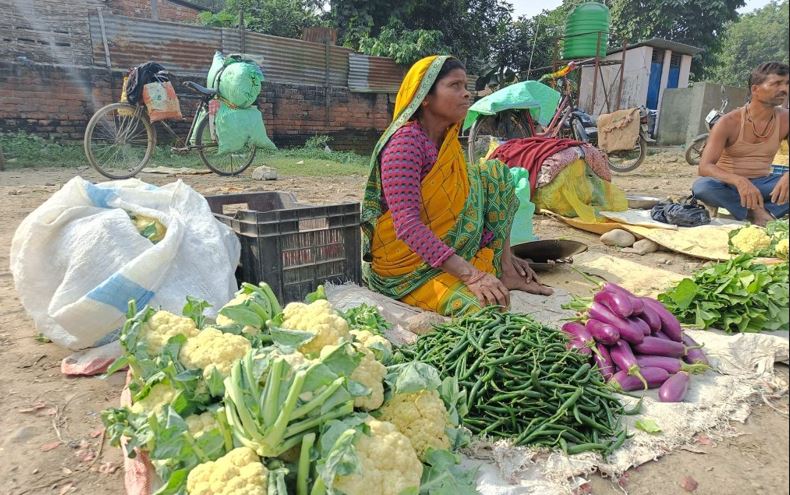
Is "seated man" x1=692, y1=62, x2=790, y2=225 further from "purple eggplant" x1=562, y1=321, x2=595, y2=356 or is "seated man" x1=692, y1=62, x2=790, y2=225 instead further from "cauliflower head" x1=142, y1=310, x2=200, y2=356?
"cauliflower head" x1=142, y1=310, x2=200, y2=356

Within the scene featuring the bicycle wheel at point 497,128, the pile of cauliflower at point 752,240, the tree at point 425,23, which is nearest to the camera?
the pile of cauliflower at point 752,240

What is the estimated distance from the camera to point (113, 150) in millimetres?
7062

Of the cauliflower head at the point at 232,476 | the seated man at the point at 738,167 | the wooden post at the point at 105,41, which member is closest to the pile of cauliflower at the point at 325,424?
the cauliflower head at the point at 232,476

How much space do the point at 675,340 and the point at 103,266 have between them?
2558 millimetres

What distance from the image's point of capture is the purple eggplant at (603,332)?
2236mm

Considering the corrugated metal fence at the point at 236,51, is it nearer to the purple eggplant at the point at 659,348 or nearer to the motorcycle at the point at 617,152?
the motorcycle at the point at 617,152

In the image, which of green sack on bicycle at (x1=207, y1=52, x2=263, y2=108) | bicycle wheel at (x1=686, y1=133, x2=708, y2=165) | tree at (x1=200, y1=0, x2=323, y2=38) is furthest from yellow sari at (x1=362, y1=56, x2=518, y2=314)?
tree at (x1=200, y1=0, x2=323, y2=38)

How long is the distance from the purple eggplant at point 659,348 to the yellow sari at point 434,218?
2.70ft

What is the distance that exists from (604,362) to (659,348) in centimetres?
28

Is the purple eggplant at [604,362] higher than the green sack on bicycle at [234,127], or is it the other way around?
the green sack on bicycle at [234,127]

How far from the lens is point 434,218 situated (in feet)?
9.65

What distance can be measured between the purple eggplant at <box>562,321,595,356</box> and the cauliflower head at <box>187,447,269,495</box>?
4.66 ft

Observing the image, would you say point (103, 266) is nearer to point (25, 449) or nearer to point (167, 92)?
point (25, 449)

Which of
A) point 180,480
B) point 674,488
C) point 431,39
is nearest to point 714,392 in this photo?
point 674,488
